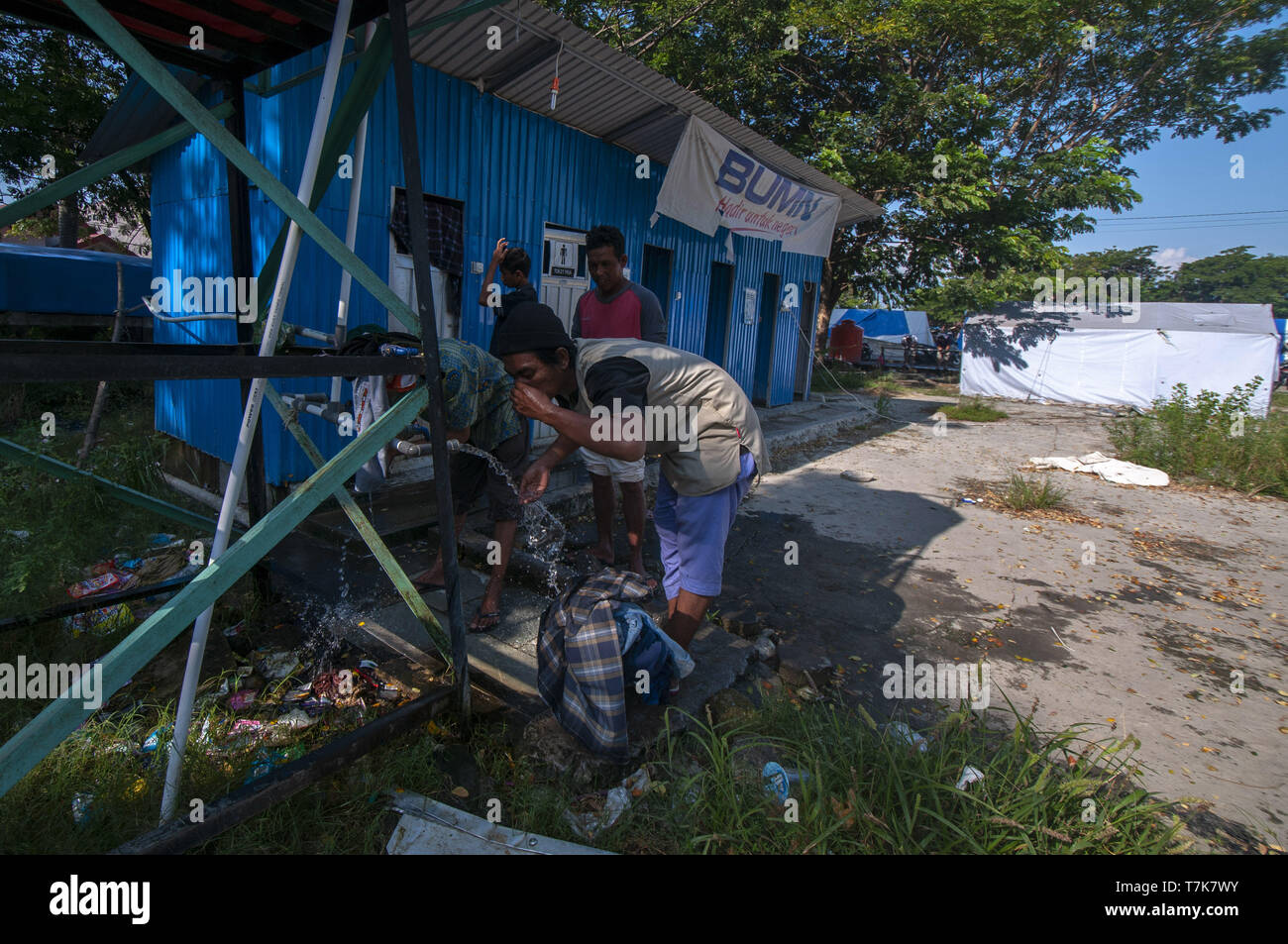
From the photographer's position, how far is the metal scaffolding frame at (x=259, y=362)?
163 centimetres

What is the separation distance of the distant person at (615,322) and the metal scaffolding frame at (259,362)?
168 centimetres

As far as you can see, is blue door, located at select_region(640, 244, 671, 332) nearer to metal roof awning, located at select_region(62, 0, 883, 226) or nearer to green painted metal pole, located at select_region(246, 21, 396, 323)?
metal roof awning, located at select_region(62, 0, 883, 226)

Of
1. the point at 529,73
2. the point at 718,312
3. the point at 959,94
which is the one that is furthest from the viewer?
the point at 959,94

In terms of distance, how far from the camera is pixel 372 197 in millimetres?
4969

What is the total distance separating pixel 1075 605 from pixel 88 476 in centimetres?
569

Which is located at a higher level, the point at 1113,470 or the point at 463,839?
the point at 1113,470

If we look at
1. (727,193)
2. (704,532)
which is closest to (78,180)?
(704,532)

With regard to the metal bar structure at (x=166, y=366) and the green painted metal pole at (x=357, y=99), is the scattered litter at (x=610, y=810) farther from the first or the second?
the green painted metal pole at (x=357, y=99)

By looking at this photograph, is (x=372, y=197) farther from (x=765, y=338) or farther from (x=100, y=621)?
(x=765, y=338)

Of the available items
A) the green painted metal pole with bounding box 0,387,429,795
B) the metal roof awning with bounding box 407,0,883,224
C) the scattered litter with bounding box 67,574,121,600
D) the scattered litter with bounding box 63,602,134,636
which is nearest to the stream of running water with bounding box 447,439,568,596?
the green painted metal pole with bounding box 0,387,429,795

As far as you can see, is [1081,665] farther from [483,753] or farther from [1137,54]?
[1137,54]

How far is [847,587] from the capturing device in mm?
4777

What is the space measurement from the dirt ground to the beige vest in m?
1.44

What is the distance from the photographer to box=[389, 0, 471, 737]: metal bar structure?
212 centimetres
